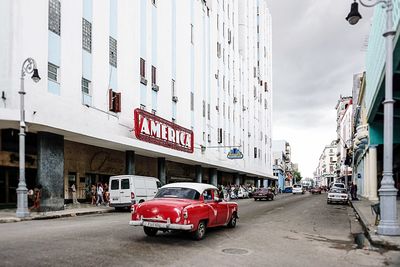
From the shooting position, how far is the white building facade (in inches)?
832

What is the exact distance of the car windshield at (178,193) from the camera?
12109 millimetres

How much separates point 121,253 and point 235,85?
52386 mm

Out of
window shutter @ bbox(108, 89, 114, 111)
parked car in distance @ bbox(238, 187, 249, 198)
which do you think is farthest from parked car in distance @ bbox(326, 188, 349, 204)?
window shutter @ bbox(108, 89, 114, 111)

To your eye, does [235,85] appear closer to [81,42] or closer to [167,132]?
[167,132]

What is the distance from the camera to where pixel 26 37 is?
67.4ft

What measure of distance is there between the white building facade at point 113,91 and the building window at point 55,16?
2.4 inches

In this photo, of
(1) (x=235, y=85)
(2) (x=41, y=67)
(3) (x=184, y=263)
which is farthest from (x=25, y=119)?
(1) (x=235, y=85)

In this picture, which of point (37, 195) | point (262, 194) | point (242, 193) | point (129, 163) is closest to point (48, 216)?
point (37, 195)

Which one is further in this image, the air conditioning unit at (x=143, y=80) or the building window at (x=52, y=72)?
the air conditioning unit at (x=143, y=80)

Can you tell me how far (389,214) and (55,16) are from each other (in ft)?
63.4

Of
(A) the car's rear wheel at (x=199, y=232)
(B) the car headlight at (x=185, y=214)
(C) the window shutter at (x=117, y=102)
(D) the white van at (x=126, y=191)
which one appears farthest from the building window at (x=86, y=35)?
(B) the car headlight at (x=185, y=214)

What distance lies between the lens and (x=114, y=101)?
27812 millimetres

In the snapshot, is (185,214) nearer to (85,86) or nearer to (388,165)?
(388,165)

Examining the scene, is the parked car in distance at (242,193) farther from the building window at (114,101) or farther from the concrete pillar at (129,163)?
the building window at (114,101)
